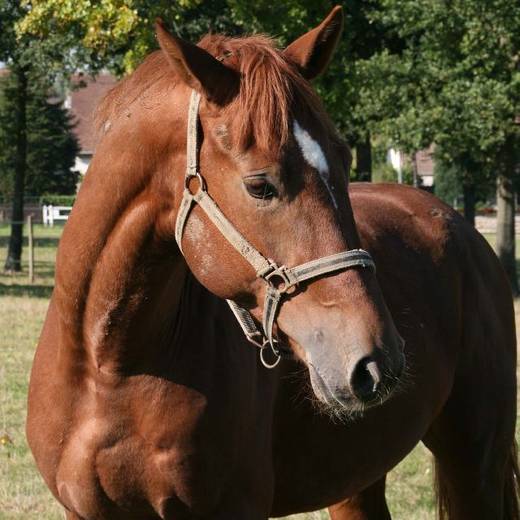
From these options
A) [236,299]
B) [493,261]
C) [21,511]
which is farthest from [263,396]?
[21,511]

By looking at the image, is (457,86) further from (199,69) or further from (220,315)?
(199,69)

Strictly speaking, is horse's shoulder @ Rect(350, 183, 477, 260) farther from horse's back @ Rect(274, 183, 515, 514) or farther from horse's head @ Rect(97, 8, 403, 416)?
horse's head @ Rect(97, 8, 403, 416)

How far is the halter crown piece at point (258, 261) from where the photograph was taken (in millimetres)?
2309

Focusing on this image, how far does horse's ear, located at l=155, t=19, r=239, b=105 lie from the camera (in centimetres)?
237

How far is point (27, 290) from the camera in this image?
54.5ft

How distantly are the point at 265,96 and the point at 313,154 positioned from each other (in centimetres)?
19

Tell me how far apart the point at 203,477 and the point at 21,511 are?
283 centimetres

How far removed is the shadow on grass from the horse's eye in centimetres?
1356

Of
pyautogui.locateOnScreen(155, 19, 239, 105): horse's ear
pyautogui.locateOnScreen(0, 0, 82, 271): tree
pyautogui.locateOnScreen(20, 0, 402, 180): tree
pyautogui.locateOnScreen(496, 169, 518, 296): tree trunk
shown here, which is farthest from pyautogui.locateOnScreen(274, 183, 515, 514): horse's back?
pyautogui.locateOnScreen(0, 0, 82, 271): tree

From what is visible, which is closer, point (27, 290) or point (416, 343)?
point (416, 343)

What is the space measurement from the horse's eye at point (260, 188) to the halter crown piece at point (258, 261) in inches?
4.4

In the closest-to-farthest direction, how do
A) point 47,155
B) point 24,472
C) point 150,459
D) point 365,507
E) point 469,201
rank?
point 150,459 → point 365,507 → point 24,472 → point 469,201 → point 47,155

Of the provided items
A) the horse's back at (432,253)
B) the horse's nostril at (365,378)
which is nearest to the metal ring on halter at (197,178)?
the horse's nostril at (365,378)

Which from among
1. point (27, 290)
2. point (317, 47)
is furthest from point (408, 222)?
point (27, 290)
